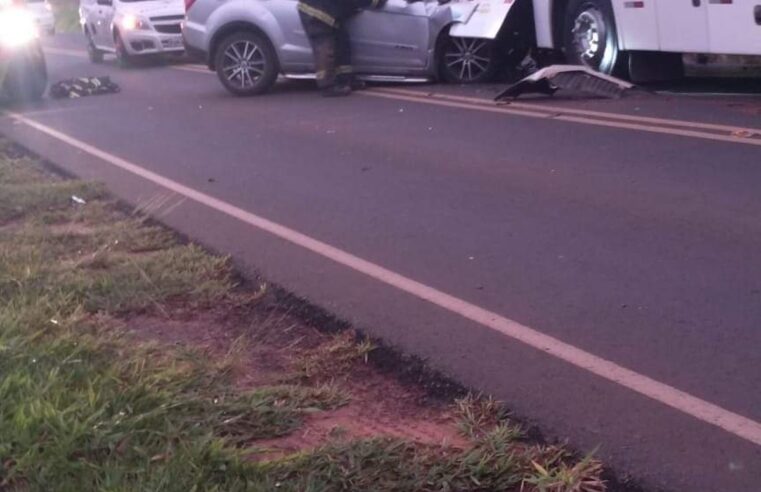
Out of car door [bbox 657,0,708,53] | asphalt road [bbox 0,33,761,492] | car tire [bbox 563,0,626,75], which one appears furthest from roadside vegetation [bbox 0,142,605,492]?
car tire [bbox 563,0,626,75]

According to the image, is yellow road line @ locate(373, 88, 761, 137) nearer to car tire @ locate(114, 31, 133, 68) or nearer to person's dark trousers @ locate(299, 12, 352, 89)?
person's dark trousers @ locate(299, 12, 352, 89)

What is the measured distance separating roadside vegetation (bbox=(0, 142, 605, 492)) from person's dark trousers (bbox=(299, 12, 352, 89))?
875 centimetres

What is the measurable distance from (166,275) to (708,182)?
3.78 m

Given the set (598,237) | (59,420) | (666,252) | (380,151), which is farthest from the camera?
(380,151)

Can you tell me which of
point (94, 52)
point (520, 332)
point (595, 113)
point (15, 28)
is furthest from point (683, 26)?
point (94, 52)

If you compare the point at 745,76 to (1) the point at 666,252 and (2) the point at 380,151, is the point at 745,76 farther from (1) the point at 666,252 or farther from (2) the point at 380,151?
(1) the point at 666,252

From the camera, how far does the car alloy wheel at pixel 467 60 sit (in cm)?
1572

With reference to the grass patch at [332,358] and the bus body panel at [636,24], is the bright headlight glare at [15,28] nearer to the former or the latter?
the bus body panel at [636,24]

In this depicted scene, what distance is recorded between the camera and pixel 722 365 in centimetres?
546

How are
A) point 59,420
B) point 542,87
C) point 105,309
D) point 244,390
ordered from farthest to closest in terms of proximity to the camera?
point 542,87 < point 105,309 < point 244,390 < point 59,420

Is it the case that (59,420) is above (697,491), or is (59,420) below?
above

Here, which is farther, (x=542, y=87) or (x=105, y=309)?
(x=542, y=87)

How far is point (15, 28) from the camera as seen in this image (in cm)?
1756

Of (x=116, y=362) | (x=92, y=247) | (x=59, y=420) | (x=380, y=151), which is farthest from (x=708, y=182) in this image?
(x=59, y=420)
